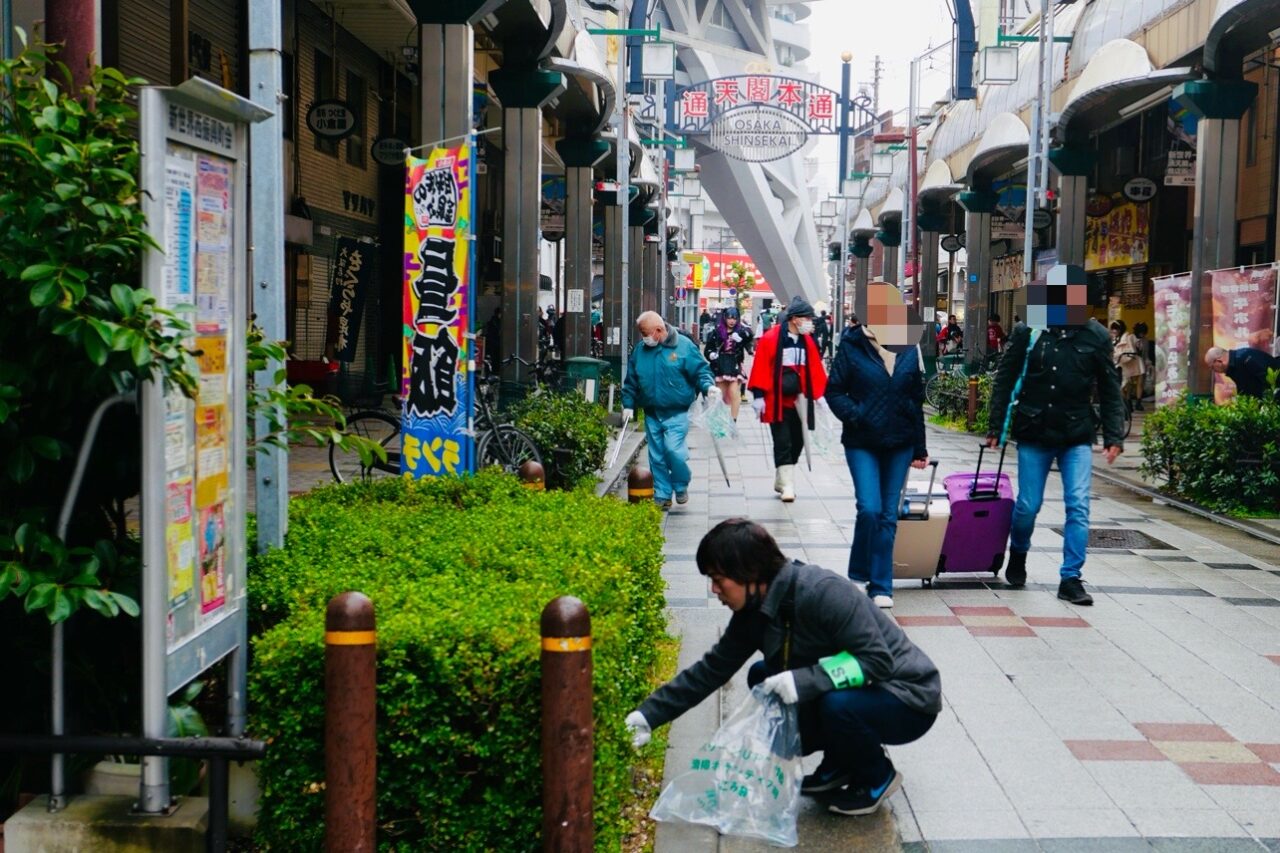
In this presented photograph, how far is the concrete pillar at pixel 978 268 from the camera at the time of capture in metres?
33.7

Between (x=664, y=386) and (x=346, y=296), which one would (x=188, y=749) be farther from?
(x=346, y=296)

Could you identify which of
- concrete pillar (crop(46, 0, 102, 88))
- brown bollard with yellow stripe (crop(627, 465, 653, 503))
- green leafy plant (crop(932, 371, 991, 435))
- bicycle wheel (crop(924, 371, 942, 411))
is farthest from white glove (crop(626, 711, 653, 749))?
bicycle wheel (crop(924, 371, 942, 411))

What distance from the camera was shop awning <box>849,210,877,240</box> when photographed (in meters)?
56.2

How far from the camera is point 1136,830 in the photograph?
16.6ft

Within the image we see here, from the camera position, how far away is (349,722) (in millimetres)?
4109

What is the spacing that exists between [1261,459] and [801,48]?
112 m

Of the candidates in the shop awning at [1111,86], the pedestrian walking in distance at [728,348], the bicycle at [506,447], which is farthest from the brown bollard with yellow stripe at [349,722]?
the pedestrian walking in distance at [728,348]

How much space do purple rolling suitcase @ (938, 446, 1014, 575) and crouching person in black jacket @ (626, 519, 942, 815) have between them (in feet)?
15.0

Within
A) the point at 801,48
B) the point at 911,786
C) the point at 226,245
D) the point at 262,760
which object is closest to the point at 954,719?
the point at 911,786

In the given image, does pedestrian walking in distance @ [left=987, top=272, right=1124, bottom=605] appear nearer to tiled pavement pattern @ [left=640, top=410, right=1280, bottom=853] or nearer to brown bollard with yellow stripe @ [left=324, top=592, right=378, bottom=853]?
tiled pavement pattern @ [left=640, top=410, right=1280, bottom=853]

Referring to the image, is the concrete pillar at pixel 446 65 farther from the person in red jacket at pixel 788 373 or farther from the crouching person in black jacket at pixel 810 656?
the crouching person in black jacket at pixel 810 656

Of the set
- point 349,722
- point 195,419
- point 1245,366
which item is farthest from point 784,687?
point 1245,366

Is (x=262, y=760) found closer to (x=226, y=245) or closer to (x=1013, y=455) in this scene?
(x=226, y=245)

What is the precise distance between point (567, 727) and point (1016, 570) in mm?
6120
